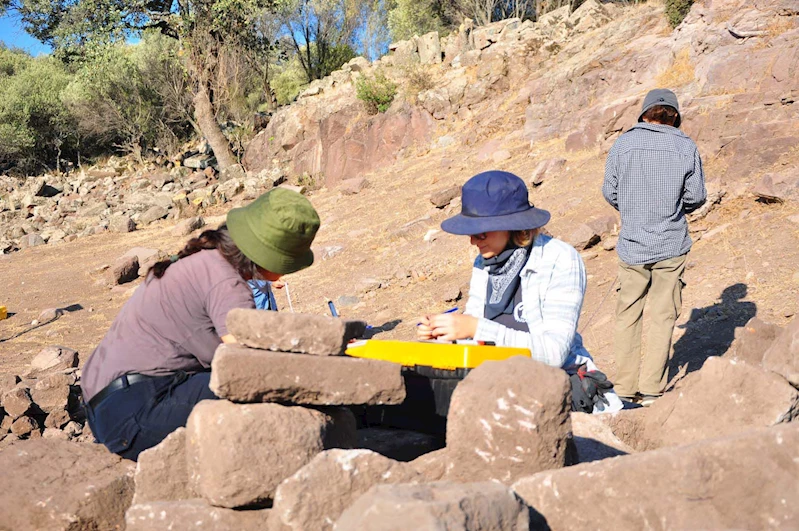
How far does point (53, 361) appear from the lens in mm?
7574

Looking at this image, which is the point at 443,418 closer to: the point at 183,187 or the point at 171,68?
the point at 183,187

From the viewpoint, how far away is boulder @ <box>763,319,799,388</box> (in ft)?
10.4

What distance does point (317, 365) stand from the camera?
98.7 inches

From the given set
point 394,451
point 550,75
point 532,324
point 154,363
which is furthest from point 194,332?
point 550,75

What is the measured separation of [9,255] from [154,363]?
1593 cm

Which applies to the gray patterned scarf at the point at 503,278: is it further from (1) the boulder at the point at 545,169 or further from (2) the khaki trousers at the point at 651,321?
(1) the boulder at the point at 545,169

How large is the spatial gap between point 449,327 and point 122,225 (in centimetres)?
1689

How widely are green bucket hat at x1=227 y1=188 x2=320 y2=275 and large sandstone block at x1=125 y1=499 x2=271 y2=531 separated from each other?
1079 mm

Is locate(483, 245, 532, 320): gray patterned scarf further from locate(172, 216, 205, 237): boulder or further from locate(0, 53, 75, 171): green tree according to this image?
locate(0, 53, 75, 171): green tree

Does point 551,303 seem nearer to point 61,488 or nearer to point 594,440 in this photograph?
point 594,440

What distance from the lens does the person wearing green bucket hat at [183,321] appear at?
10.1ft

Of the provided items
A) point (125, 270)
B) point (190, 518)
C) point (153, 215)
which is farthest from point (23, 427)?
point (153, 215)

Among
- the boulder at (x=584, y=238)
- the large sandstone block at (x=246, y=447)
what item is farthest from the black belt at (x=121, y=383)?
the boulder at (x=584, y=238)

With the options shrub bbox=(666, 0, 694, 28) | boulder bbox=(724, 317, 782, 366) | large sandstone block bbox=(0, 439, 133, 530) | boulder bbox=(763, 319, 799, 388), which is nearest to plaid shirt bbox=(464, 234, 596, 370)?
boulder bbox=(763, 319, 799, 388)
